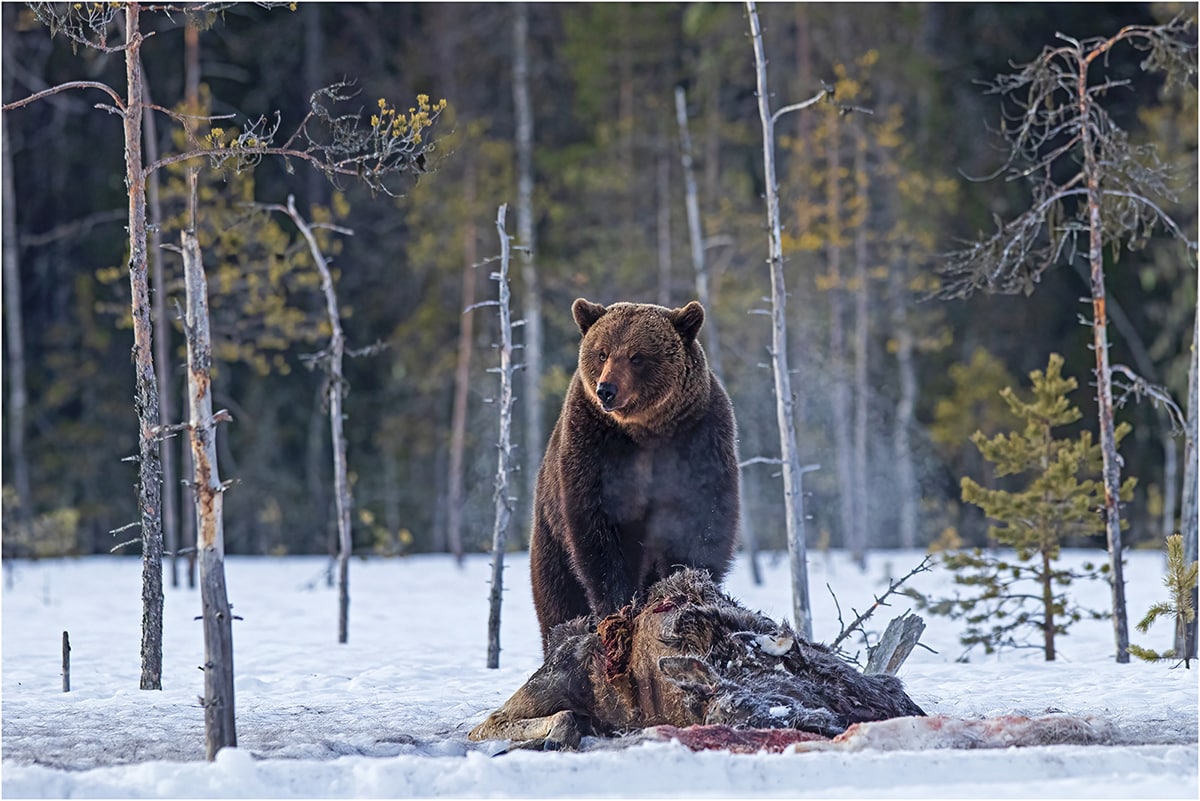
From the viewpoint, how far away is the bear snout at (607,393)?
861 cm

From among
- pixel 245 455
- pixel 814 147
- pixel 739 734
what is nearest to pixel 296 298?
pixel 245 455

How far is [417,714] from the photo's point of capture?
9.55 m

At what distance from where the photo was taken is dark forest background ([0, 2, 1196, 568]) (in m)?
24.9

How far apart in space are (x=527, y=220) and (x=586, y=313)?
15441mm

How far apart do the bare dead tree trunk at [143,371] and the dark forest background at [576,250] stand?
12.8 metres

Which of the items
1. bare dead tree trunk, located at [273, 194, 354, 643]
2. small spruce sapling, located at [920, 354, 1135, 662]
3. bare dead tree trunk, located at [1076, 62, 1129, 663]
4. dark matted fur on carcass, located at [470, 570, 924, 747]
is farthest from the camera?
bare dead tree trunk, located at [273, 194, 354, 643]

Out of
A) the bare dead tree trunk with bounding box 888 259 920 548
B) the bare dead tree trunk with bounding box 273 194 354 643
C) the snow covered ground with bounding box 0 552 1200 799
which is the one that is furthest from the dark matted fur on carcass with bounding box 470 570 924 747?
the bare dead tree trunk with bounding box 888 259 920 548

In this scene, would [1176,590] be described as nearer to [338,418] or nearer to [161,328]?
[338,418]

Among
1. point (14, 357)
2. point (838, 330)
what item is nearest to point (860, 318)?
point (838, 330)

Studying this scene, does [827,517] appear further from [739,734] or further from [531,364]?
[739,734]

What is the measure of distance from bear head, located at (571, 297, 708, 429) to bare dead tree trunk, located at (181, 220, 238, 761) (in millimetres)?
2410

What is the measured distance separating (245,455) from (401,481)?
11.9 ft

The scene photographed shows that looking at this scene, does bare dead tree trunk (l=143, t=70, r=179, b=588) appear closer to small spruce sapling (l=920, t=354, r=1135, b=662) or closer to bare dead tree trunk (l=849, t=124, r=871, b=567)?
small spruce sapling (l=920, t=354, r=1135, b=662)

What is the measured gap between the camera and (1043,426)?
1385 centimetres
